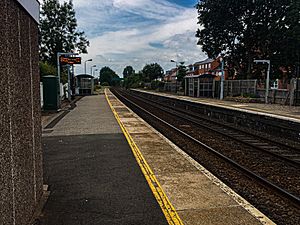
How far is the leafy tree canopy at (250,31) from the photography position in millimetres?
35438

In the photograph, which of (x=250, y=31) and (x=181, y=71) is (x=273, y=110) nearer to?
(x=250, y=31)

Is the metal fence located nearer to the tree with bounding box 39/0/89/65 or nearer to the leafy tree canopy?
the leafy tree canopy

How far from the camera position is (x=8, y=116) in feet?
9.35

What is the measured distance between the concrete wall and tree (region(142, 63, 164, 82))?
9550cm

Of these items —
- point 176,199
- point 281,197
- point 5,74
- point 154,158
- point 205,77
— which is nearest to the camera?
point 5,74

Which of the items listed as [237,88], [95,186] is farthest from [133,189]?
[237,88]

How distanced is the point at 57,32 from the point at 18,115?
50.5 m

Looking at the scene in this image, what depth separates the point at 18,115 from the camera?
10.5ft

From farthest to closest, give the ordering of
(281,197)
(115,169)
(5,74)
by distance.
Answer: (115,169)
(281,197)
(5,74)

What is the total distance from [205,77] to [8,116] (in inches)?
1480

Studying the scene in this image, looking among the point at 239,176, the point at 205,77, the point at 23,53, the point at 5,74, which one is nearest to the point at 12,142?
the point at 5,74

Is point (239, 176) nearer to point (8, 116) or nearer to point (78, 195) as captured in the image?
point (78, 195)

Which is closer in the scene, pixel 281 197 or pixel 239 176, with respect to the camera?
pixel 281 197

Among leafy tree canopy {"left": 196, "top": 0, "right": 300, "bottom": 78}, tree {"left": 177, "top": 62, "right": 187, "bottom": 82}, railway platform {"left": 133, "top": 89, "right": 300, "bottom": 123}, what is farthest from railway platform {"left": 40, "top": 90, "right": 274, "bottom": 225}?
tree {"left": 177, "top": 62, "right": 187, "bottom": 82}
